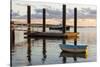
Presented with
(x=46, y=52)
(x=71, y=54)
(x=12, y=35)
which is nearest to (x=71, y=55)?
(x=71, y=54)

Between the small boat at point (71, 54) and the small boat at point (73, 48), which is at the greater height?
the small boat at point (73, 48)

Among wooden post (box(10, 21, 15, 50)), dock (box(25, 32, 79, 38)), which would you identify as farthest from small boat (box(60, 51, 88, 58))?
wooden post (box(10, 21, 15, 50))

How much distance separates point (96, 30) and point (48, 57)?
32.1 inches

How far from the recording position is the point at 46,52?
327 centimetres

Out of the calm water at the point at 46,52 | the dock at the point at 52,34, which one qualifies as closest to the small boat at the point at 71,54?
the calm water at the point at 46,52

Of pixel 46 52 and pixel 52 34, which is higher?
pixel 52 34

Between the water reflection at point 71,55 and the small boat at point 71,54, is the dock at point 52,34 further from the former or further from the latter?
the small boat at point 71,54

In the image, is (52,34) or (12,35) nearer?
(12,35)

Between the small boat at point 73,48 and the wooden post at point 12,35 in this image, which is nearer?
the wooden post at point 12,35

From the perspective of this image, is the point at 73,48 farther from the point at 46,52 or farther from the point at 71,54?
the point at 46,52

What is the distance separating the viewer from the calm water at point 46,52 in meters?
3.15

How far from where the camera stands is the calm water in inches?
124
